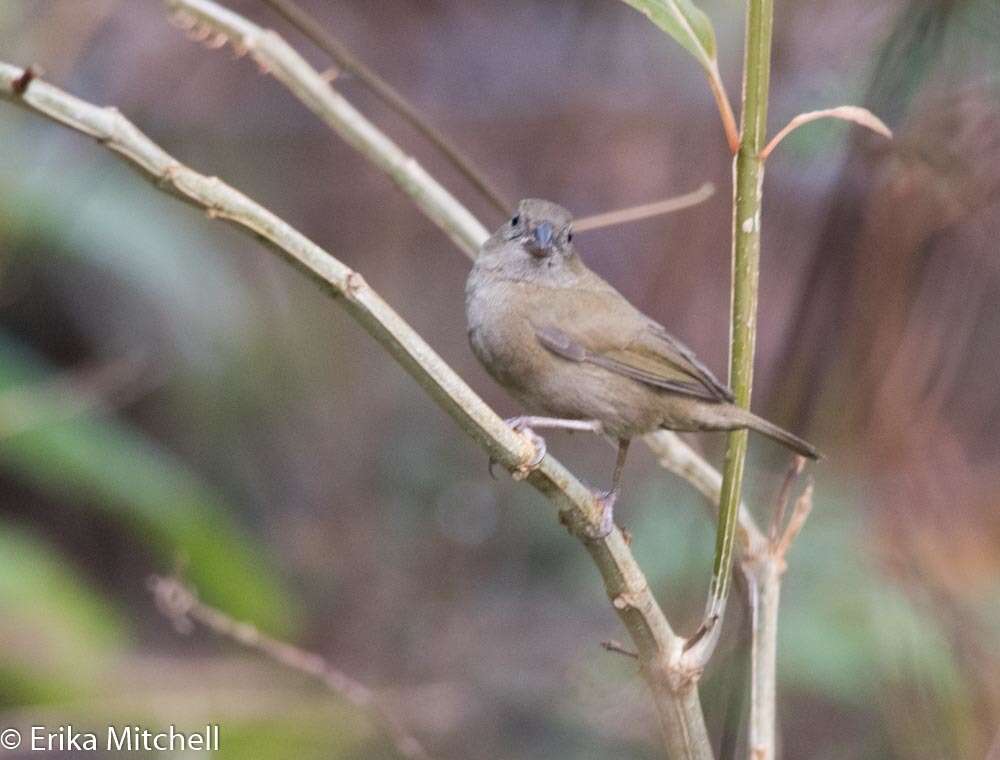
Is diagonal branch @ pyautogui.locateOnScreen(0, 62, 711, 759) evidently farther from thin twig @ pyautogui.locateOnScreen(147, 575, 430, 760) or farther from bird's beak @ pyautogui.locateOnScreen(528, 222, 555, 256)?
bird's beak @ pyautogui.locateOnScreen(528, 222, 555, 256)

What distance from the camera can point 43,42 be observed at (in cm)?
413

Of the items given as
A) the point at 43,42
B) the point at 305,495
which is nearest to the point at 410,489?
the point at 305,495

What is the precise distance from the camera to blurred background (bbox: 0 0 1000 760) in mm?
2889

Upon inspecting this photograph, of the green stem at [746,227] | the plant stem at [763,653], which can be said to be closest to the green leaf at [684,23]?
the green stem at [746,227]

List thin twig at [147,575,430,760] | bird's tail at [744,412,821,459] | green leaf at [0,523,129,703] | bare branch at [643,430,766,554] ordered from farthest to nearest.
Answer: green leaf at [0,523,129,703], thin twig at [147,575,430,760], bird's tail at [744,412,821,459], bare branch at [643,430,766,554]

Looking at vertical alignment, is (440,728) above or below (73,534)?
below

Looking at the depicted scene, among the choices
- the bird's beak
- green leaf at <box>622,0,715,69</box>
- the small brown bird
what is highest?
the bird's beak

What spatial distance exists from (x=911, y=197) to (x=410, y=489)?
3855 millimetres

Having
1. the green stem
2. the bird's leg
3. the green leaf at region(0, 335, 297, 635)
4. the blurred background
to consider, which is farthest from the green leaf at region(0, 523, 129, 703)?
the green stem

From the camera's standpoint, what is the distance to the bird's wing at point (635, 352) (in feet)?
9.32

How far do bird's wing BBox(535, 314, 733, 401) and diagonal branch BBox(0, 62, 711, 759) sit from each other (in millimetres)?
938

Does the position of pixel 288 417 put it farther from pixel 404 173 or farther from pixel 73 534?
pixel 404 173

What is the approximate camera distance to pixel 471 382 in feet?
20.3

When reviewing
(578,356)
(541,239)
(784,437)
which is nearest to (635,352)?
(578,356)
